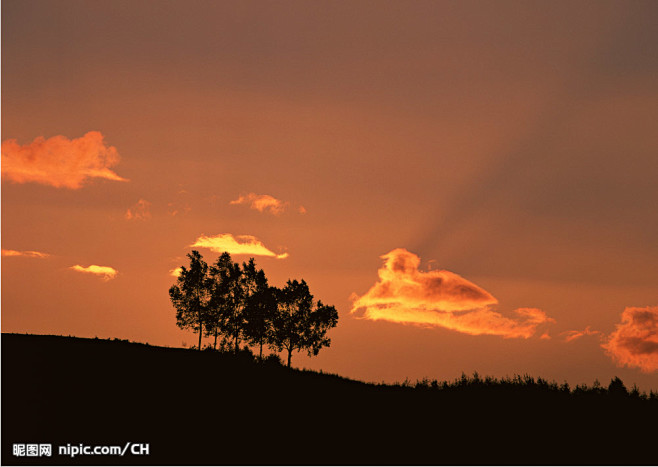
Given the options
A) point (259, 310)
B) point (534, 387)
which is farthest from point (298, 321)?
point (534, 387)

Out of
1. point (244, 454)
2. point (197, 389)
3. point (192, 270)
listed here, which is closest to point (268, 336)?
point (192, 270)

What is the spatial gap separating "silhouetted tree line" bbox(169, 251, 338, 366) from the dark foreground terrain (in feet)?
94.8

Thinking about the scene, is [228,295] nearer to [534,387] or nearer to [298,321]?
[298,321]

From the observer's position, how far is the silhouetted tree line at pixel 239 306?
71938mm

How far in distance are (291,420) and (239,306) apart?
41.3 meters

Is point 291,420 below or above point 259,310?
below

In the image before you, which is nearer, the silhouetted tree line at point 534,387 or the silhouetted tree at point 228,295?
the silhouetted tree line at point 534,387

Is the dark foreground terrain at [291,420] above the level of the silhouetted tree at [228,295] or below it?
below

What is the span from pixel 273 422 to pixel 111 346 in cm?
2244

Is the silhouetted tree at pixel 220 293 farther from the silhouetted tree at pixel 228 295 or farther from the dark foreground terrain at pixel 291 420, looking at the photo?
the dark foreground terrain at pixel 291 420

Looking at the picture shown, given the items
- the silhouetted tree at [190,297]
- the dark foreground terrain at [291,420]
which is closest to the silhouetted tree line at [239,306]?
the silhouetted tree at [190,297]

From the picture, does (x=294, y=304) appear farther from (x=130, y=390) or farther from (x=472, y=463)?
(x=472, y=463)

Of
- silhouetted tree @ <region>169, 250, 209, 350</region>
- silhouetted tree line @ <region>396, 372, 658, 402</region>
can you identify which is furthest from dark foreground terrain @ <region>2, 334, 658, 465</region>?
silhouetted tree @ <region>169, 250, 209, 350</region>

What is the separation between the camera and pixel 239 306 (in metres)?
73.6
